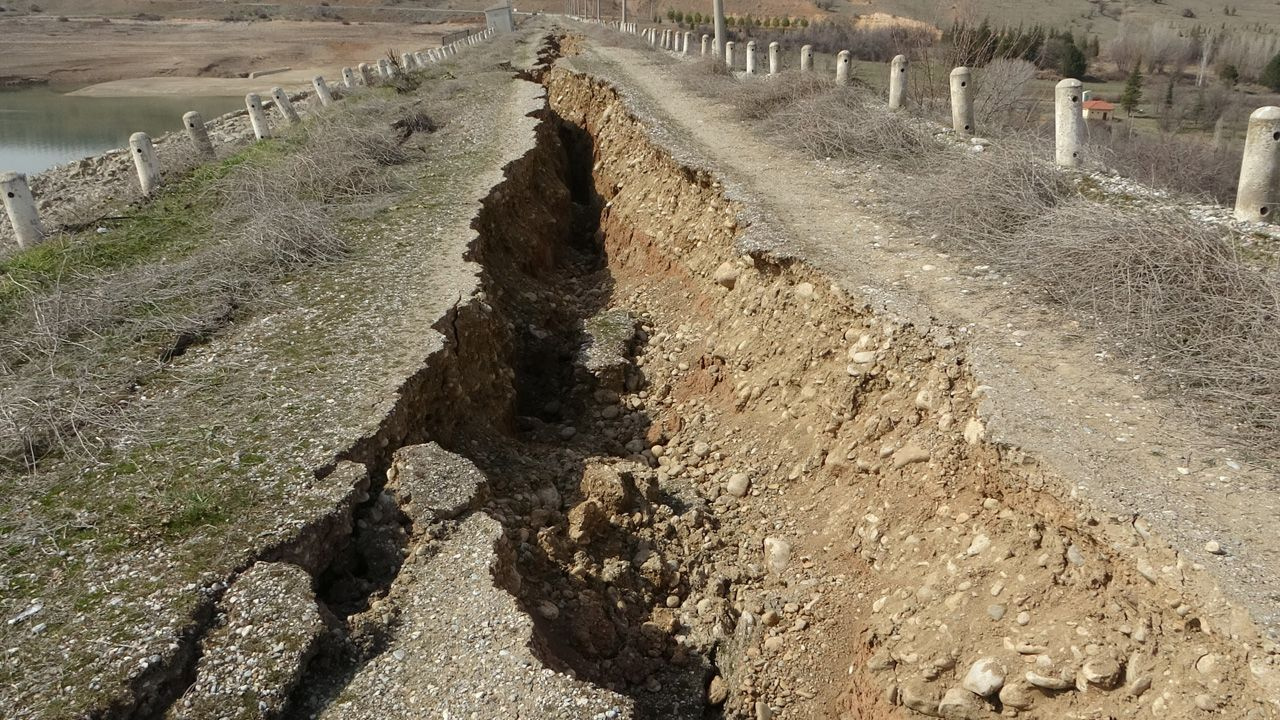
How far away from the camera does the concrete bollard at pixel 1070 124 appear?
717 centimetres

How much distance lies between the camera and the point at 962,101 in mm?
9109

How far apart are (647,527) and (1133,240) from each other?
11.7 feet

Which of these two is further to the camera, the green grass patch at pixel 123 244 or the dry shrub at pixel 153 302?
the green grass patch at pixel 123 244

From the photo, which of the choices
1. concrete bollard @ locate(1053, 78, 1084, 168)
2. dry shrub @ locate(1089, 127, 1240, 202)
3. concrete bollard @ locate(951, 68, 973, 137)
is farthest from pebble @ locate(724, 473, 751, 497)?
concrete bollard @ locate(951, 68, 973, 137)

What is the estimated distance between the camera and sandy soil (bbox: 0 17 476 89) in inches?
1625

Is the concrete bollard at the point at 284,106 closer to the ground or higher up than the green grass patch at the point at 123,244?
higher up

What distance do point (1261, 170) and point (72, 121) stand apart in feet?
121

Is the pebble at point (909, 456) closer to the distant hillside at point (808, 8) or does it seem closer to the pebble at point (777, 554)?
the pebble at point (777, 554)

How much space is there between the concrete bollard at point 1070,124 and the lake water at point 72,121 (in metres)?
23.4

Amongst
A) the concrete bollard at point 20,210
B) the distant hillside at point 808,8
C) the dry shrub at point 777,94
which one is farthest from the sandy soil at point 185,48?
the dry shrub at point 777,94

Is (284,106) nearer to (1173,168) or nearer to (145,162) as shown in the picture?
(145,162)

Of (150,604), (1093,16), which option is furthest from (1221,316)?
(1093,16)

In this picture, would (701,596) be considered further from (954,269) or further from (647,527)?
(954,269)

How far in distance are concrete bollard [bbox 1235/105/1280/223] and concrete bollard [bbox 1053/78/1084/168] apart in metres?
1.56
